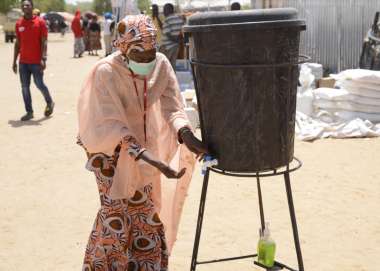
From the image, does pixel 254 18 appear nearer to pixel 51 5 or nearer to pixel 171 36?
pixel 171 36

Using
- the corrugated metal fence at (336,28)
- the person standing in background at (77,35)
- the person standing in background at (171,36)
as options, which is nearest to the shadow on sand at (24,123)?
the person standing in background at (171,36)

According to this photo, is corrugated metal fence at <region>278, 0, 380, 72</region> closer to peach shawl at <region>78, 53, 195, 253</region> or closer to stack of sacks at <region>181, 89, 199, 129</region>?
stack of sacks at <region>181, 89, 199, 129</region>

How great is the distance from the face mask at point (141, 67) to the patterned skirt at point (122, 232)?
49cm

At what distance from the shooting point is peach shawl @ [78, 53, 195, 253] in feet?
9.97

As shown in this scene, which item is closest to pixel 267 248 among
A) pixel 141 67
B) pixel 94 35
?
pixel 141 67

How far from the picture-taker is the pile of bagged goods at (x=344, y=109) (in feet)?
24.4

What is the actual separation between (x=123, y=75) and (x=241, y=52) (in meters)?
0.66

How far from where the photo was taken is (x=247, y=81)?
8.95 ft

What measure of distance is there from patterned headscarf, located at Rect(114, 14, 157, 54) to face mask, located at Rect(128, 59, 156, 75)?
0.06 m

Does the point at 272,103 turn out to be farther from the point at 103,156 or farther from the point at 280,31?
the point at 103,156

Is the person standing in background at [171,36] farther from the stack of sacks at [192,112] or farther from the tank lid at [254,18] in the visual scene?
the tank lid at [254,18]

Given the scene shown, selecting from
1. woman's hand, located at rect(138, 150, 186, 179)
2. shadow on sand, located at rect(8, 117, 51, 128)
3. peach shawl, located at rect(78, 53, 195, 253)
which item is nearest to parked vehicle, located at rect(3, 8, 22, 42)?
shadow on sand, located at rect(8, 117, 51, 128)

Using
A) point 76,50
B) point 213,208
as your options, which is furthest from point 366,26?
point 76,50

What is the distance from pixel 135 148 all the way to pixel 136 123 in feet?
0.91
